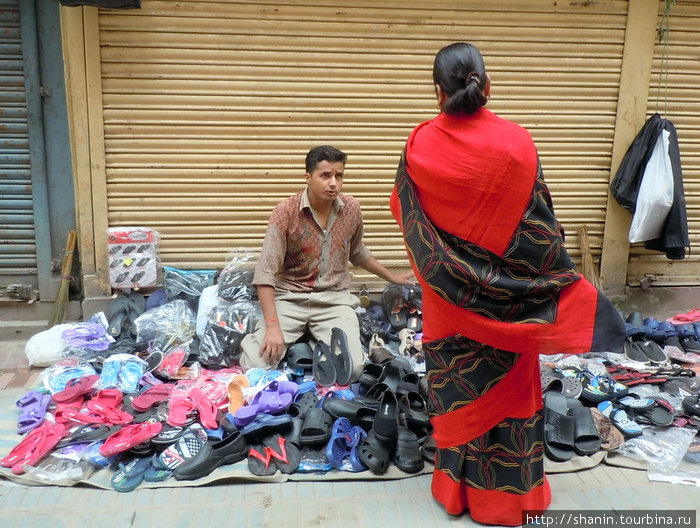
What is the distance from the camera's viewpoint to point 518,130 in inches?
93.8

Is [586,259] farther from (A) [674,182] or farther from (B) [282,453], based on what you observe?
(B) [282,453]

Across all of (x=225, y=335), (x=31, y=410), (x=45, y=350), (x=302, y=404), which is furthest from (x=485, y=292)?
(x=45, y=350)

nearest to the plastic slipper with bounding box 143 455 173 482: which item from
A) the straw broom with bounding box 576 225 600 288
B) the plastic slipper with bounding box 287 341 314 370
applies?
the plastic slipper with bounding box 287 341 314 370

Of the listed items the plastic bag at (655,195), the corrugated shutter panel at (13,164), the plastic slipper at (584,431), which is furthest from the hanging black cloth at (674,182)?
the corrugated shutter panel at (13,164)

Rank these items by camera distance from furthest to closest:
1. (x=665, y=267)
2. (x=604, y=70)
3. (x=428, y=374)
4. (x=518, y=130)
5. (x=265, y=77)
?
(x=665, y=267) < (x=604, y=70) < (x=265, y=77) < (x=428, y=374) < (x=518, y=130)

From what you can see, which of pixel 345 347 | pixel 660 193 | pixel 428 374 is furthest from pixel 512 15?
pixel 428 374

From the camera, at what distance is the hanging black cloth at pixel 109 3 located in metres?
4.17

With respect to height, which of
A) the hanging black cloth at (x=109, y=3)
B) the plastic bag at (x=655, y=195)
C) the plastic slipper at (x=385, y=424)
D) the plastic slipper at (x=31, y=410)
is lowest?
the plastic slipper at (x=31, y=410)

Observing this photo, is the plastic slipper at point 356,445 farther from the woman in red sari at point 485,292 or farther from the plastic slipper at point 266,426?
the woman in red sari at point 485,292

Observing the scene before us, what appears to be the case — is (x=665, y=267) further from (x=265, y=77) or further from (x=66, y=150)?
(x=66, y=150)

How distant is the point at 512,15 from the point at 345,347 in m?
2.96

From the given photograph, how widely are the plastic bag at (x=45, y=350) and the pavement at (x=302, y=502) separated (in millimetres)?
1349

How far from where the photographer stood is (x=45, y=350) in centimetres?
422

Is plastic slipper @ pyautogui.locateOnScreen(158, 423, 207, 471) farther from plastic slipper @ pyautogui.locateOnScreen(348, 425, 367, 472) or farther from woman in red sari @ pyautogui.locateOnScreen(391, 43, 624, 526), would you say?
woman in red sari @ pyautogui.locateOnScreen(391, 43, 624, 526)
